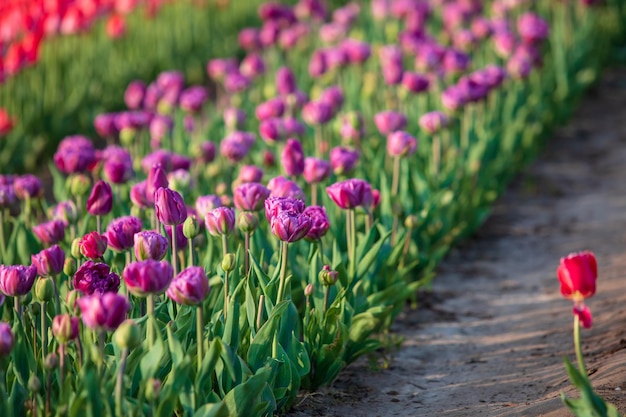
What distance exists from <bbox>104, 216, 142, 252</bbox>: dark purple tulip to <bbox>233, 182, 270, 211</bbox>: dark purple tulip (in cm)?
35

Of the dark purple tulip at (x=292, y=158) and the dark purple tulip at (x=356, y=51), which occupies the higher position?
the dark purple tulip at (x=356, y=51)

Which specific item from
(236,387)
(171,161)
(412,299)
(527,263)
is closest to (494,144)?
(527,263)

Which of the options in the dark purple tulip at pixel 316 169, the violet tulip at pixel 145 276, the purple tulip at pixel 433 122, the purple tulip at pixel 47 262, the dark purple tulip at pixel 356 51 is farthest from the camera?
the dark purple tulip at pixel 356 51

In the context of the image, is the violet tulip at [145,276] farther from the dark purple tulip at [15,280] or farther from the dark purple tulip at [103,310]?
the dark purple tulip at [15,280]

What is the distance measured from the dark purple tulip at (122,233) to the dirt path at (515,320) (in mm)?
723

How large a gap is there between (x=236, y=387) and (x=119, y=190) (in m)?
1.85

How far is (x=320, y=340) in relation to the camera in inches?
111

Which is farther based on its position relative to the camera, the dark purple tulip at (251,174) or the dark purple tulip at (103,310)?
the dark purple tulip at (251,174)

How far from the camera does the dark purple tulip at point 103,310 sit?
2.00 m

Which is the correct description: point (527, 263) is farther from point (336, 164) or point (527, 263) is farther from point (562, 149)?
point (562, 149)

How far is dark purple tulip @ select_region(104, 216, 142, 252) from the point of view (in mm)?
2586

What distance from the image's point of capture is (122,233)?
8.49 feet

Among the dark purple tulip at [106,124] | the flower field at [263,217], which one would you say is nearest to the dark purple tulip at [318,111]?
the flower field at [263,217]

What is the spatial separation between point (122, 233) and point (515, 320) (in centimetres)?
170
